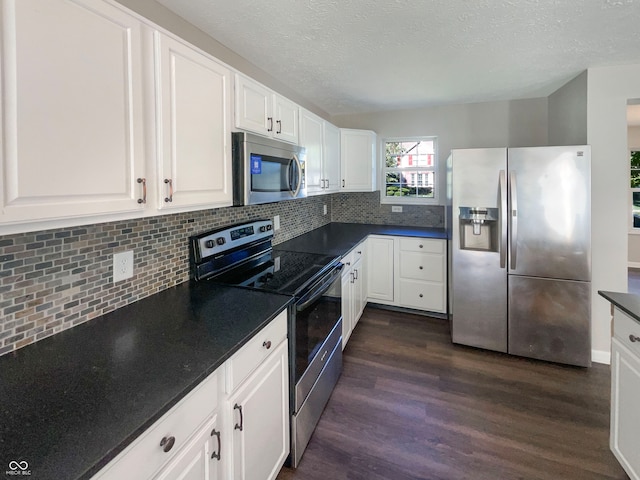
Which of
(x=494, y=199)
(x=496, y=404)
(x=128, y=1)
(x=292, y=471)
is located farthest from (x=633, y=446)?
(x=128, y=1)

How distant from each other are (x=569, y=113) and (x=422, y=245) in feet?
5.69

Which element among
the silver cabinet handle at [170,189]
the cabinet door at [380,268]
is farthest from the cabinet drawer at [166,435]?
the cabinet door at [380,268]

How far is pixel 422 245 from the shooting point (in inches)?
130

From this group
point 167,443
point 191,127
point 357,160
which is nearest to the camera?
point 167,443

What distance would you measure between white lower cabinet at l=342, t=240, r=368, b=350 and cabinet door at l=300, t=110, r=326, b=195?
0.68 meters

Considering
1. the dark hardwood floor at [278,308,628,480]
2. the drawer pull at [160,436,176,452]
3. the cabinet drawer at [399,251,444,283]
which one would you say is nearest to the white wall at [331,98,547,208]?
the cabinet drawer at [399,251,444,283]

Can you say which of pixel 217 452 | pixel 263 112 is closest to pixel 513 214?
pixel 263 112

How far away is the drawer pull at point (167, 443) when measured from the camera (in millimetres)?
814

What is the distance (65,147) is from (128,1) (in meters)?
1.03

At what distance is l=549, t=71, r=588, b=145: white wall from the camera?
257cm

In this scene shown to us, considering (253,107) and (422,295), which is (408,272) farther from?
(253,107)

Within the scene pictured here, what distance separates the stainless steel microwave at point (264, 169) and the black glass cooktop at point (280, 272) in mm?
439

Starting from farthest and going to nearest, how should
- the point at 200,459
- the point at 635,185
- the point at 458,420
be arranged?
the point at 635,185
the point at 458,420
the point at 200,459

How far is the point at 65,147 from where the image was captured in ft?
2.91
